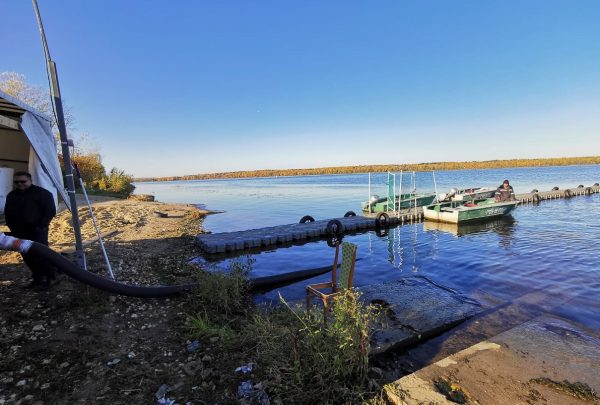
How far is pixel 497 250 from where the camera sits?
462 inches

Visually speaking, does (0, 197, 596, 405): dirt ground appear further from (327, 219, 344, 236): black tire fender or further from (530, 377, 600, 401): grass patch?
(327, 219, 344, 236): black tire fender

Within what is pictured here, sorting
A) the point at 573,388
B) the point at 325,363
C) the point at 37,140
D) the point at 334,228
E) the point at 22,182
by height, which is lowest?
the point at 334,228

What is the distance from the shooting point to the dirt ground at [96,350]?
136 inches

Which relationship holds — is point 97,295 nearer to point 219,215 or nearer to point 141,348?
point 141,348

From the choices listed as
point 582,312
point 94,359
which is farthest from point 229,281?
point 582,312

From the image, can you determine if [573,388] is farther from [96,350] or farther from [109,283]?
[109,283]

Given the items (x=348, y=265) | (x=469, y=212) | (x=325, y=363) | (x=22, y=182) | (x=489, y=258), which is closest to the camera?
(x=325, y=363)

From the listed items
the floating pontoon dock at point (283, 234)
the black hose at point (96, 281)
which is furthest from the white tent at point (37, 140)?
the floating pontoon dock at point (283, 234)

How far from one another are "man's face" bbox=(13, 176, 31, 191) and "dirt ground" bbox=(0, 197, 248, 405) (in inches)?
74.3

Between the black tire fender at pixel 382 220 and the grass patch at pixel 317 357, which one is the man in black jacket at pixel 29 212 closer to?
the grass patch at pixel 317 357

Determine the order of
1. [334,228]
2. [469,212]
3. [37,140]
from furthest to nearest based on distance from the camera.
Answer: [469,212] < [334,228] < [37,140]

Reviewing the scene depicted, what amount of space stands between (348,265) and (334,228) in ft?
37.3

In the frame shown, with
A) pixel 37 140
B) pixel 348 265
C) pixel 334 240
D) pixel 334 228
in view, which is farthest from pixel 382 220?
pixel 37 140

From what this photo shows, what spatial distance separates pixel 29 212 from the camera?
18.0 feet
